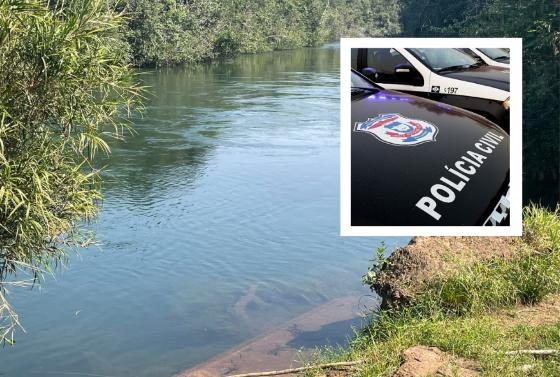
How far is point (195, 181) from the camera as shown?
17.4m

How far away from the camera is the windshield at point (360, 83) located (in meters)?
3.35

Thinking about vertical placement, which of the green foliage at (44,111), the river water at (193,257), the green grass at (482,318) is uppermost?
the green foliage at (44,111)

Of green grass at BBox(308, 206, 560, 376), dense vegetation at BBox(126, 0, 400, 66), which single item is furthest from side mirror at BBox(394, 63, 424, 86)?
dense vegetation at BBox(126, 0, 400, 66)

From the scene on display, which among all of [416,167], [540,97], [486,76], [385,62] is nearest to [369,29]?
[540,97]

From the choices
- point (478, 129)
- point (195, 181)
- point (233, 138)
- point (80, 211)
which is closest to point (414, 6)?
point (233, 138)

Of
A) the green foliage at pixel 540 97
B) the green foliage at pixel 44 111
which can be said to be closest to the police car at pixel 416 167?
the green foliage at pixel 44 111

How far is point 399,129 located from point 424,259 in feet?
11.8

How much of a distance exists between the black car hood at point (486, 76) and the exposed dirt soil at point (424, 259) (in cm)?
341

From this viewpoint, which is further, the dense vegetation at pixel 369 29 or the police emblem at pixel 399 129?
the dense vegetation at pixel 369 29

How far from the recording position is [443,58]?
3.38 metres

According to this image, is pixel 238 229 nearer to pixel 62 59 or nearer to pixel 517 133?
pixel 62 59

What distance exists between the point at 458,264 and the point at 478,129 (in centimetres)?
338

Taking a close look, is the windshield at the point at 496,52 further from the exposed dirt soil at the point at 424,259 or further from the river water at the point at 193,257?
the river water at the point at 193,257

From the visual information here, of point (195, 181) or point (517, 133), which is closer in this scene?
point (517, 133)
